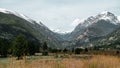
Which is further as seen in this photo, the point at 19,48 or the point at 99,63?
the point at 19,48

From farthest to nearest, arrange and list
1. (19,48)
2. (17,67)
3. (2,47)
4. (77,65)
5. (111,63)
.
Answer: (2,47), (19,48), (111,63), (77,65), (17,67)

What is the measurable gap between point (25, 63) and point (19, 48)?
96.4 metres

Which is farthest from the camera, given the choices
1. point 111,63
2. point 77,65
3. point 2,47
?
point 2,47

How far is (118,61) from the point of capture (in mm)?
12719

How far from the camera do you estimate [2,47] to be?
12375 cm

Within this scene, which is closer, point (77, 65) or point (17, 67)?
point (17, 67)

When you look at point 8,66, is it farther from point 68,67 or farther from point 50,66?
point 68,67

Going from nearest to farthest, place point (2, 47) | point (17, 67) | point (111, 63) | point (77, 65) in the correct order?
point (17, 67) → point (77, 65) → point (111, 63) → point (2, 47)

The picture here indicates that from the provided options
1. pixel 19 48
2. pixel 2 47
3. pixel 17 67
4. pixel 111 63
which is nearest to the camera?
pixel 17 67

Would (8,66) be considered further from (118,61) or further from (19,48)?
(19,48)

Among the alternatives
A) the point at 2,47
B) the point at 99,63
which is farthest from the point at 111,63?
the point at 2,47

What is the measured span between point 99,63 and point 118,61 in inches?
49.7

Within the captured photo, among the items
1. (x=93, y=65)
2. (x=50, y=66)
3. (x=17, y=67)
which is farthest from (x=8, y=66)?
(x=93, y=65)

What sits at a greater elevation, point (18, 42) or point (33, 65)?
point (18, 42)
